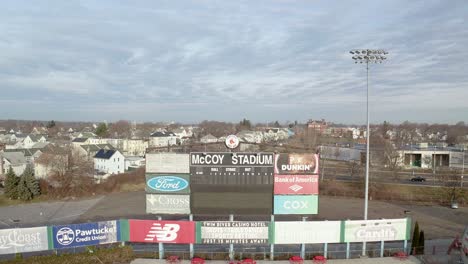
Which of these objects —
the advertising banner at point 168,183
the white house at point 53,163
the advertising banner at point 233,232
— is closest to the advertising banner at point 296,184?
the advertising banner at point 233,232

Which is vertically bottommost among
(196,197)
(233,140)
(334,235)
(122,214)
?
(122,214)

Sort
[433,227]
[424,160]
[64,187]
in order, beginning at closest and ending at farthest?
[433,227]
[64,187]
[424,160]

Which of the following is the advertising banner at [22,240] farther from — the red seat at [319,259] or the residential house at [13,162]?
the residential house at [13,162]

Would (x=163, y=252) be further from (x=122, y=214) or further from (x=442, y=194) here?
(x=442, y=194)

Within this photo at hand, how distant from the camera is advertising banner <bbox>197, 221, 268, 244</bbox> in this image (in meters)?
21.5

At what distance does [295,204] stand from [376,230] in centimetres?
577

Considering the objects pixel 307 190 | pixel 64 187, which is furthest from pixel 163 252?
pixel 64 187

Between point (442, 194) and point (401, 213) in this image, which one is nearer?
point (401, 213)

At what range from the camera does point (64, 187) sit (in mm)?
50500

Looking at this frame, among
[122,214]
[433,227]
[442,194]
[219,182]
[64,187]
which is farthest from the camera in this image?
[64,187]

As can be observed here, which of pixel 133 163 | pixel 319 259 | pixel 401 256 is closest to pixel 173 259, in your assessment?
pixel 319 259

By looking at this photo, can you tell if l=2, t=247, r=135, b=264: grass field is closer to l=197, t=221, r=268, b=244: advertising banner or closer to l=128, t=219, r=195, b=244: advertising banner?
l=128, t=219, r=195, b=244: advertising banner

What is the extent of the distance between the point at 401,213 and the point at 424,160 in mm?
42438

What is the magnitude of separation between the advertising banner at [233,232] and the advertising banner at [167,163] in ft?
12.4
